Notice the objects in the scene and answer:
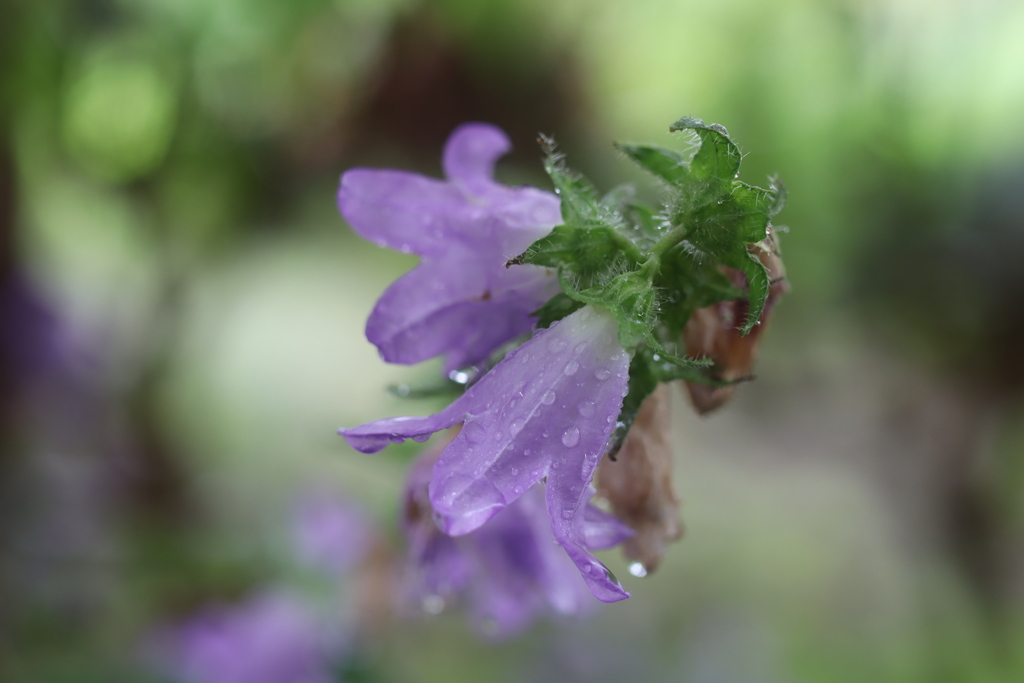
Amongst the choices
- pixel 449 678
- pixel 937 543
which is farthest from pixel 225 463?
pixel 937 543

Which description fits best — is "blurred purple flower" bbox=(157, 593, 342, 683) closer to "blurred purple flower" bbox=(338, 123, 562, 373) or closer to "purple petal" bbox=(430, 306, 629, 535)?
"blurred purple flower" bbox=(338, 123, 562, 373)

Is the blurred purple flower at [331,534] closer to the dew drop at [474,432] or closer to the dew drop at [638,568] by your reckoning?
the dew drop at [638,568]

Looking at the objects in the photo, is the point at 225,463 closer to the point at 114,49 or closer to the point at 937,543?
the point at 114,49

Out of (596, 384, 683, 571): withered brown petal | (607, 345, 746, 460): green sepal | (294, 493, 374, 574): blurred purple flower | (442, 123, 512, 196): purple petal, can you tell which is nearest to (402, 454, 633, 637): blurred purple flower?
(596, 384, 683, 571): withered brown petal

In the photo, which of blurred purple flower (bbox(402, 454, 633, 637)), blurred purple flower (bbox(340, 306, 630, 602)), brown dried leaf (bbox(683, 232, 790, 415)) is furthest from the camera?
blurred purple flower (bbox(402, 454, 633, 637))

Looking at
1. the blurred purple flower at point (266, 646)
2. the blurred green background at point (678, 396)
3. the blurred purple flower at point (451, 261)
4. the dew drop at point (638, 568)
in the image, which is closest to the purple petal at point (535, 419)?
the blurred purple flower at point (451, 261)

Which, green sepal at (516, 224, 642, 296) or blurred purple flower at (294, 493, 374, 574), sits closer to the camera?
green sepal at (516, 224, 642, 296)
